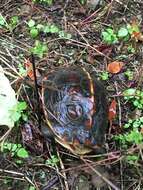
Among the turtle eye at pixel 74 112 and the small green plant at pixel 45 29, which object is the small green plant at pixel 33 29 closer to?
the small green plant at pixel 45 29

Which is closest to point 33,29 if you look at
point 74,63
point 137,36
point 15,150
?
point 74,63

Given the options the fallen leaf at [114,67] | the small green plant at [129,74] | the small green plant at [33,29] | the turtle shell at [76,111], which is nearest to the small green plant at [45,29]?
the small green plant at [33,29]

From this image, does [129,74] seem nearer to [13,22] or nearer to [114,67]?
[114,67]

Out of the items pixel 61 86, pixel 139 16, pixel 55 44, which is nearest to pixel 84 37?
pixel 55 44

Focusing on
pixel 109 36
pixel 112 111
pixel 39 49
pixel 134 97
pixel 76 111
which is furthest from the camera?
pixel 109 36

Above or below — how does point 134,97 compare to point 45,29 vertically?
below

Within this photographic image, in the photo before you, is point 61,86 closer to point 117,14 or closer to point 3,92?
point 3,92
